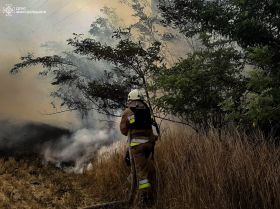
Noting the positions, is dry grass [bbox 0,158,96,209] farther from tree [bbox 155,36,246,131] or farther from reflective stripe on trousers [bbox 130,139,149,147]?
tree [bbox 155,36,246,131]

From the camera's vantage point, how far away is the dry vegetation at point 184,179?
16.0 ft

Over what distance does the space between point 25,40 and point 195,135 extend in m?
58.5

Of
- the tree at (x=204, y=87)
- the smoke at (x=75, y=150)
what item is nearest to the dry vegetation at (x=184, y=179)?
the tree at (x=204, y=87)

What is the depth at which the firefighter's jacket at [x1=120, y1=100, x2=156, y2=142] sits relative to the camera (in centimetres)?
704

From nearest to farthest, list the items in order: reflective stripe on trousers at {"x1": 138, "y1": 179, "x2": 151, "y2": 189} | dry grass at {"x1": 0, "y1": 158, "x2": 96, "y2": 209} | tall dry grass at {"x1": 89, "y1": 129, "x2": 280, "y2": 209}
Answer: tall dry grass at {"x1": 89, "y1": 129, "x2": 280, "y2": 209} → reflective stripe on trousers at {"x1": 138, "y1": 179, "x2": 151, "y2": 189} → dry grass at {"x1": 0, "y1": 158, "x2": 96, "y2": 209}

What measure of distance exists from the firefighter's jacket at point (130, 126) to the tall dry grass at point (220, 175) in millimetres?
469

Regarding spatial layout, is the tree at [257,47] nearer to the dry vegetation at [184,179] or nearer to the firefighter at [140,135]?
the dry vegetation at [184,179]

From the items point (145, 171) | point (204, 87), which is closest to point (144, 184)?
point (145, 171)

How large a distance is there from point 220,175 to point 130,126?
231cm

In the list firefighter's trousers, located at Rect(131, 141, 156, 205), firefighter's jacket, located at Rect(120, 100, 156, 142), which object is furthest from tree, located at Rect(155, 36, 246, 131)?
firefighter's trousers, located at Rect(131, 141, 156, 205)

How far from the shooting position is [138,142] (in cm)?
706

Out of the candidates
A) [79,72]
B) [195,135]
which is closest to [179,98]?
[195,135]

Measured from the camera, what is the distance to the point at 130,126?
23.3 ft

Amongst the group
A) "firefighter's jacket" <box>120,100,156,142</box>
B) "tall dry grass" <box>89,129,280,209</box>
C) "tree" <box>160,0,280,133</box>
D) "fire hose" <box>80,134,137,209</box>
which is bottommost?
"fire hose" <box>80,134,137,209</box>
